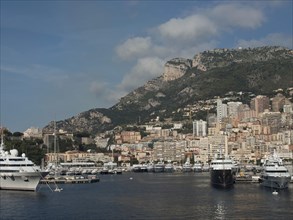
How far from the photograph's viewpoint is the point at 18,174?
78375mm

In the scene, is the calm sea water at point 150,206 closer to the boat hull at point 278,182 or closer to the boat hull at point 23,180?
the boat hull at point 23,180

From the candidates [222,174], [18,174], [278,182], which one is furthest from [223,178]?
[18,174]

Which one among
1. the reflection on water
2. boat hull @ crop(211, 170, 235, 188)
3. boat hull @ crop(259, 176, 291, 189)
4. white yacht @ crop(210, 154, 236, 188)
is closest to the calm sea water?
the reflection on water

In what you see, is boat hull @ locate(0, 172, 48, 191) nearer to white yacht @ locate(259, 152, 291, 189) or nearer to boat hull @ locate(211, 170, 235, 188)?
boat hull @ locate(211, 170, 235, 188)

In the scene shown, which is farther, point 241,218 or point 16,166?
point 16,166

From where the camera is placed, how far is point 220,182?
91.9m

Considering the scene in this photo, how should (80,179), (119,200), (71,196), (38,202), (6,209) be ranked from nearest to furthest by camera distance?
(6,209), (38,202), (119,200), (71,196), (80,179)

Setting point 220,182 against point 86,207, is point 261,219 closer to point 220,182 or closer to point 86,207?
point 86,207

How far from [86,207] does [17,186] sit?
→ 2215cm

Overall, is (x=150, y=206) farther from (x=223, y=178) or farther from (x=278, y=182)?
(x=223, y=178)

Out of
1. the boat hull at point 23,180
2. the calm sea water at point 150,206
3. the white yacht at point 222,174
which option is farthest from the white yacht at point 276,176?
the boat hull at point 23,180

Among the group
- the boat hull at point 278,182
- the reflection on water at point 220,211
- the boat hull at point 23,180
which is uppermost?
the boat hull at point 23,180

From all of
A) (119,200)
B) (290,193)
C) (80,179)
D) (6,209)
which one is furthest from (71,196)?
(80,179)

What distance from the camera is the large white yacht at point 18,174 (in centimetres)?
7775
